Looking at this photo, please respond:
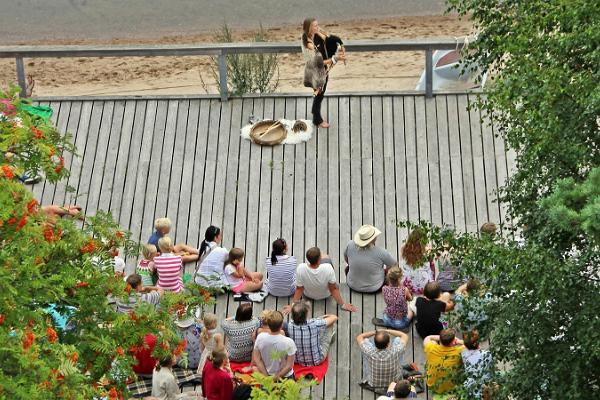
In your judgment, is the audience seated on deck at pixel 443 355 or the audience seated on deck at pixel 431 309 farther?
the audience seated on deck at pixel 431 309

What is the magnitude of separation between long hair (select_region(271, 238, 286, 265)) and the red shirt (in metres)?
2.12

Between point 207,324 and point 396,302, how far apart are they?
80.7 inches

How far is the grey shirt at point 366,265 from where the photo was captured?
1484cm

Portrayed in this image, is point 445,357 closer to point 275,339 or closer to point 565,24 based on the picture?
point 275,339

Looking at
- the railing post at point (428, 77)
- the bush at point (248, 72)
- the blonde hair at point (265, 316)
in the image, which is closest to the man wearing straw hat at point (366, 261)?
the blonde hair at point (265, 316)

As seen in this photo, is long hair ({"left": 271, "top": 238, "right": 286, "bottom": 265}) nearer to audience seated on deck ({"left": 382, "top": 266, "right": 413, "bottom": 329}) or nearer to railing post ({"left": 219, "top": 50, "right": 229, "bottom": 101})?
audience seated on deck ({"left": 382, "top": 266, "right": 413, "bottom": 329})

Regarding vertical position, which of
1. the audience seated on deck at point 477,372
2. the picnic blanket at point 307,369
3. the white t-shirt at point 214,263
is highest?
the white t-shirt at point 214,263

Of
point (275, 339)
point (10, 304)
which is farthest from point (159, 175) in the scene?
point (10, 304)

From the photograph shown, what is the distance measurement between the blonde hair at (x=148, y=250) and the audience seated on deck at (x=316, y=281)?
Answer: 161 cm

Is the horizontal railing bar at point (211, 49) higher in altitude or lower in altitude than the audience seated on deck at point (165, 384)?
higher

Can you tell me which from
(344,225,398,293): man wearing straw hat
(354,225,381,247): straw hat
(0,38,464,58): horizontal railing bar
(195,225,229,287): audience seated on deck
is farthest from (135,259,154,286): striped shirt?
(0,38,464,58): horizontal railing bar

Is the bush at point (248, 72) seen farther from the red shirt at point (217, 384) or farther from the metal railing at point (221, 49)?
the red shirt at point (217, 384)

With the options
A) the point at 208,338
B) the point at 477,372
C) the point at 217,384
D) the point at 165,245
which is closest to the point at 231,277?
the point at 165,245

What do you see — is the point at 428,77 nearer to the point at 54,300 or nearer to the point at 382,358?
the point at 382,358
